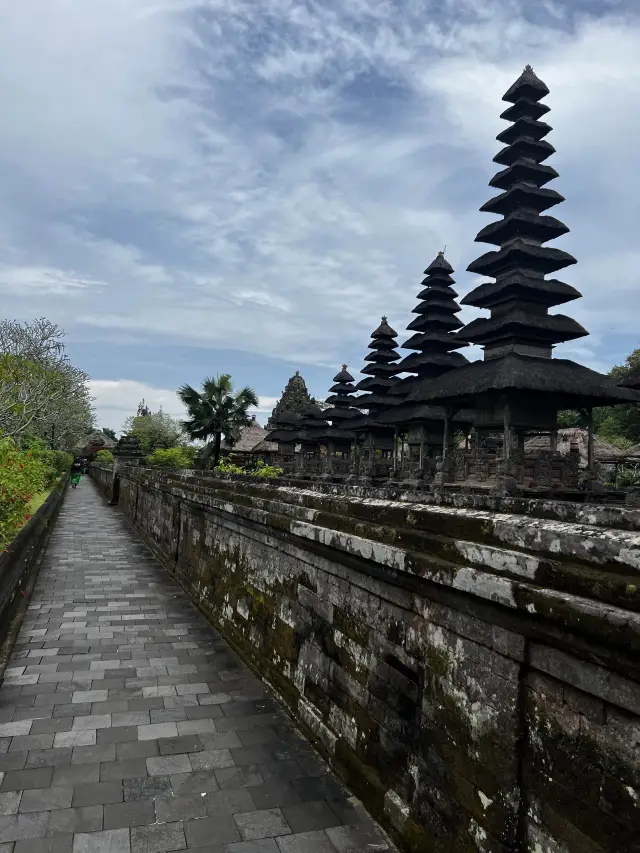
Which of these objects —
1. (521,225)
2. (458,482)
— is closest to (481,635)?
(458,482)

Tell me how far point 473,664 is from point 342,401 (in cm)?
3668

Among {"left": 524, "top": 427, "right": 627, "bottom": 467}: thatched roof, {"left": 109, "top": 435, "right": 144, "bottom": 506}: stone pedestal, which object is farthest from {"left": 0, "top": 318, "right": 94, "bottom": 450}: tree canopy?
{"left": 524, "top": 427, "right": 627, "bottom": 467}: thatched roof

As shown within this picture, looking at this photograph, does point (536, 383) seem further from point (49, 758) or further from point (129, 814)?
point (129, 814)

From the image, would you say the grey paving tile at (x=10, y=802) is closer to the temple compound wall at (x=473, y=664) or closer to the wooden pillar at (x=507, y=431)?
the temple compound wall at (x=473, y=664)

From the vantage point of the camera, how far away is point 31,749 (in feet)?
12.5

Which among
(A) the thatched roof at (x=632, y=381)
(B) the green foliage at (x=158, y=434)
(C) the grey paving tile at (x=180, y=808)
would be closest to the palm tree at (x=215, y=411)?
(B) the green foliage at (x=158, y=434)

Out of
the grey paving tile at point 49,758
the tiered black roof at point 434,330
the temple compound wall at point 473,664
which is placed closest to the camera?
the temple compound wall at point 473,664

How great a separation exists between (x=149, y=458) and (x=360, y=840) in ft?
82.6

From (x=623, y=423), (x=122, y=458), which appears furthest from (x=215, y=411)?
(x=623, y=423)

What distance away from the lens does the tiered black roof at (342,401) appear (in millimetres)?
36375

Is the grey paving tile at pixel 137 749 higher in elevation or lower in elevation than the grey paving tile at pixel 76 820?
lower

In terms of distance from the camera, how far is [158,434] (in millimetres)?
46375

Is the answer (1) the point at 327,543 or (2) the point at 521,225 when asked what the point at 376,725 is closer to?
(1) the point at 327,543

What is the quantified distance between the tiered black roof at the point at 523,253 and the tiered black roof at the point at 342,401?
15007 millimetres
